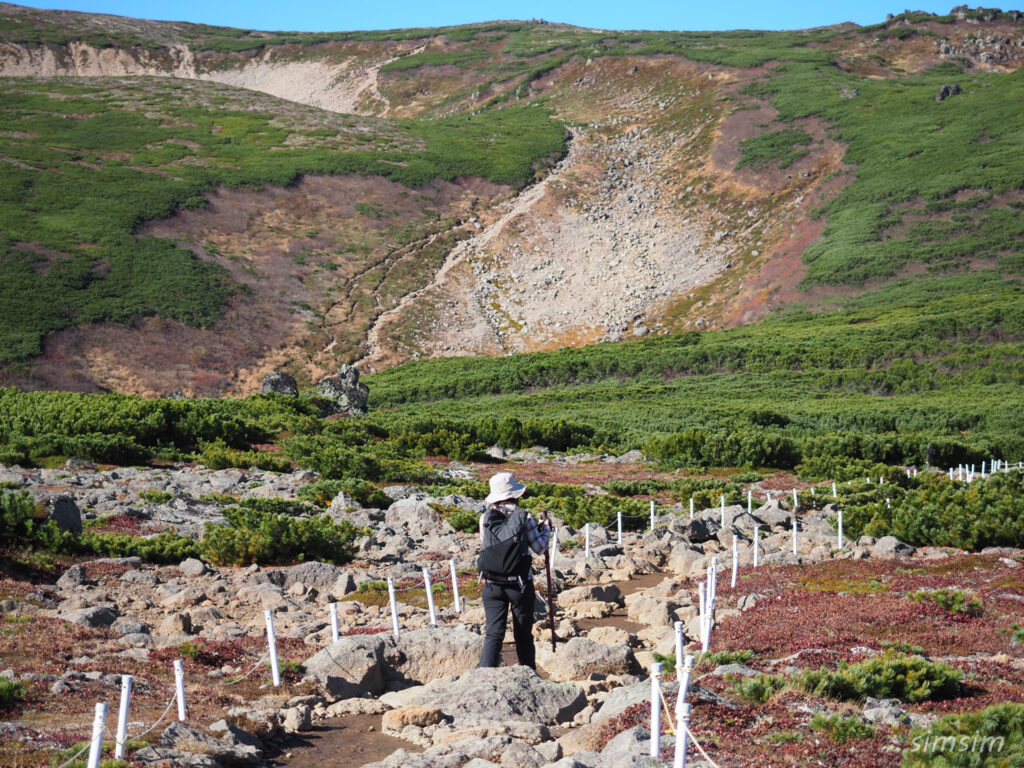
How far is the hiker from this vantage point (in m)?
9.02

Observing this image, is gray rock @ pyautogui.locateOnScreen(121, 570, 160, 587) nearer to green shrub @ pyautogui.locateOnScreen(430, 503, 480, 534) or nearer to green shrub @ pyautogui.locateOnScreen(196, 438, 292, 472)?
green shrub @ pyautogui.locateOnScreen(430, 503, 480, 534)

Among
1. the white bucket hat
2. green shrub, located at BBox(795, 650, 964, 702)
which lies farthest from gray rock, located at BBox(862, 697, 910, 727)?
the white bucket hat

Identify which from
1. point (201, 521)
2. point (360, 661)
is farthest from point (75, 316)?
point (360, 661)

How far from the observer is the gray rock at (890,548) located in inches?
682

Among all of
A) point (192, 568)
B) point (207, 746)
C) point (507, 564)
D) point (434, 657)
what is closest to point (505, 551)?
point (507, 564)

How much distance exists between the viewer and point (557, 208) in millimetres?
98125

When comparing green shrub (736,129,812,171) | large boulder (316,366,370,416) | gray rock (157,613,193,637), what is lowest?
large boulder (316,366,370,416)

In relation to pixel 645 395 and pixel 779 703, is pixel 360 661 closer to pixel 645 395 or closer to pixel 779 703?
pixel 779 703

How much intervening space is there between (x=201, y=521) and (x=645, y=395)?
138 feet

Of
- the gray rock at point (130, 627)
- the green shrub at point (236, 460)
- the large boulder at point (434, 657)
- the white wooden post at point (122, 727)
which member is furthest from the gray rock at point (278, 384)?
the white wooden post at point (122, 727)

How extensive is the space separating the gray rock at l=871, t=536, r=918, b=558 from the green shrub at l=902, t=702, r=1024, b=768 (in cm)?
1094

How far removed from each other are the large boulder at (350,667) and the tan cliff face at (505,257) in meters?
56.7

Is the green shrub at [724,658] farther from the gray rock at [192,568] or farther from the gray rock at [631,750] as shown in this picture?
the gray rock at [192,568]

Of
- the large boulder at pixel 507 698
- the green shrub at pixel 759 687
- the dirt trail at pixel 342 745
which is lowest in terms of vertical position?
the dirt trail at pixel 342 745
